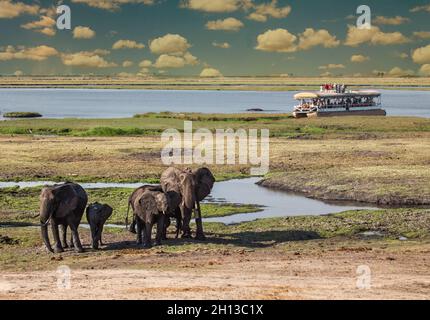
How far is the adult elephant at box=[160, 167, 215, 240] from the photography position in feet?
79.9

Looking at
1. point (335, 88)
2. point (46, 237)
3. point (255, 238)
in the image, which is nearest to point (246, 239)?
point (255, 238)

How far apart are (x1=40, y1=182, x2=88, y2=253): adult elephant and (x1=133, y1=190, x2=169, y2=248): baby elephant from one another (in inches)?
72.1

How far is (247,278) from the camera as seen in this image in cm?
1720

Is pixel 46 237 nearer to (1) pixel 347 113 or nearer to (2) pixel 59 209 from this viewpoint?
(2) pixel 59 209

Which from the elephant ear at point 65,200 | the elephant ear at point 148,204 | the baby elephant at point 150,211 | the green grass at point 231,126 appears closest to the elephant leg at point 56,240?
the elephant ear at point 65,200

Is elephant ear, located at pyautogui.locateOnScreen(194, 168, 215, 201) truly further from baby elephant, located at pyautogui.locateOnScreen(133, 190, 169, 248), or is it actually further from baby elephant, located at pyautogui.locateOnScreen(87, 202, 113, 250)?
baby elephant, located at pyautogui.locateOnScreen(87, 202, 113, 250)

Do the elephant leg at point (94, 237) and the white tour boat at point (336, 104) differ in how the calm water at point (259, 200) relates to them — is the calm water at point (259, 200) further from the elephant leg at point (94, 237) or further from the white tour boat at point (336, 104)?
the white tour boat at point (336, 104)

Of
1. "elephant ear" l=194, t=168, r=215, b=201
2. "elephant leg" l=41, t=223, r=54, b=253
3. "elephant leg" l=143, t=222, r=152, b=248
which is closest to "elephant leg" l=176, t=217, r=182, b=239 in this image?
"elephant ear" l=194, t=168, r=215, b=201

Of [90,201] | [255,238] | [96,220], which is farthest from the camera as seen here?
[90,201]

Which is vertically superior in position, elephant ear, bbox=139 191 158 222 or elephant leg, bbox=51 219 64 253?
elephant ear, bbox=139 191 158 222

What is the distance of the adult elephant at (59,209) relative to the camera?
21938 millimetres

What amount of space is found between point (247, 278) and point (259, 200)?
1728 cm
